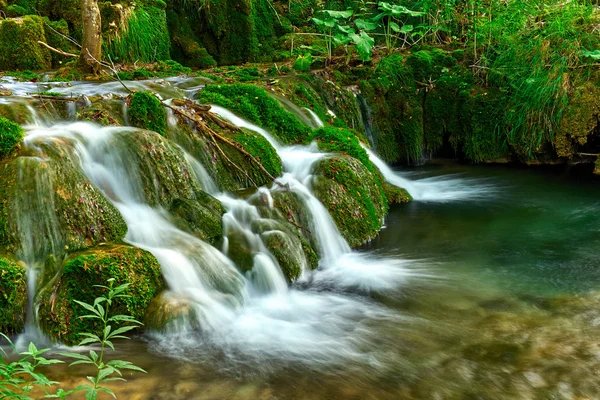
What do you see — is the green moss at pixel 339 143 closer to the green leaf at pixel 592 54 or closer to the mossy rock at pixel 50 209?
the mossy rock at pixel 50 209

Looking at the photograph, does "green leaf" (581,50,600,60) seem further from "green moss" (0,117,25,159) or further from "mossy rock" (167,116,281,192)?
"green moss" (0,117,25,159)

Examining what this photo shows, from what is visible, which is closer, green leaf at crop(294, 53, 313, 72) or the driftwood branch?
the driftwood branch

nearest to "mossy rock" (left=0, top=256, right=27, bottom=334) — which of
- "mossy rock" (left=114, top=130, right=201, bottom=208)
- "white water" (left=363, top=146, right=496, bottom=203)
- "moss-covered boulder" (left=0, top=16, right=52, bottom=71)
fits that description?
"mossy rock" (left=114, top=130, right=201, bottom=208)

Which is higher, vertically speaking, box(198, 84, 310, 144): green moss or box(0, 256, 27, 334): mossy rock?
box(198, 84, 310, 144): green moss

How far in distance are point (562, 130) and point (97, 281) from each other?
8140 mm

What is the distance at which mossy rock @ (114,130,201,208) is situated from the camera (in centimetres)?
466

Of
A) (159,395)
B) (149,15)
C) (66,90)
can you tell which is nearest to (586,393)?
(159,395)

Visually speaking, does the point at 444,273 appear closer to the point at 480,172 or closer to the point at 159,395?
the point at 159,395

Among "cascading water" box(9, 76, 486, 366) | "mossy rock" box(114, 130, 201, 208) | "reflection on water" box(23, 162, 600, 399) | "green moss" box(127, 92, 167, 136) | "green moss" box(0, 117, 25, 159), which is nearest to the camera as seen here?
"reflection on water" box(23, 162, 600, 399)

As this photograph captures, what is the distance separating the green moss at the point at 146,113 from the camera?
17.6 feet

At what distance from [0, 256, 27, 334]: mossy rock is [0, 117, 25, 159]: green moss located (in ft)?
3.23

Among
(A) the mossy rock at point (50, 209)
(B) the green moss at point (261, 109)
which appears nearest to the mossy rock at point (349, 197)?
(B) the green moss at point (261, 109)

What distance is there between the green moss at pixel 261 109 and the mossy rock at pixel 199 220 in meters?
2.20

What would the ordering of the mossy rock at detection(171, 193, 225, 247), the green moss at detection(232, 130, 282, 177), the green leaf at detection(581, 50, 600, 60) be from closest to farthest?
the mossy rock at detection(171, 193, 225, 247), the green moss at detection(232, 130, 282, 177), the green leaf at detection(581, 50, 600, 60)
